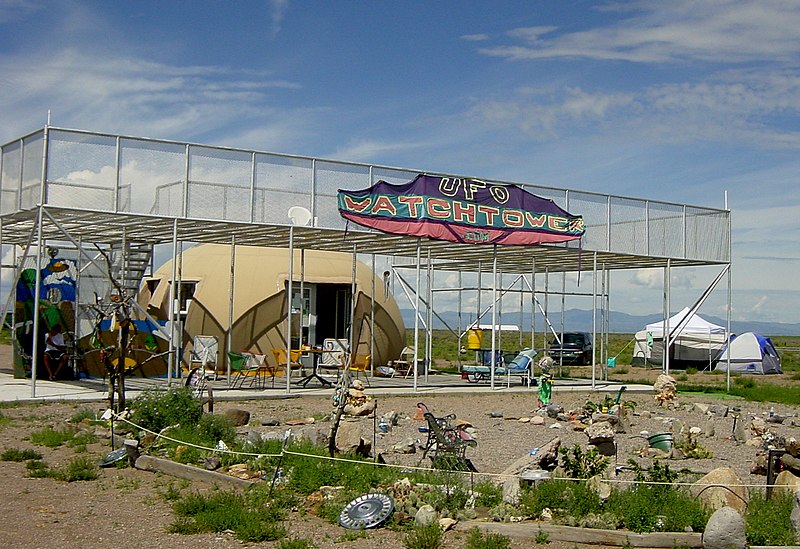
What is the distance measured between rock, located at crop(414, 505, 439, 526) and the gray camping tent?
30.3 meters

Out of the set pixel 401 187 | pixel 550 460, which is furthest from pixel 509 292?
pixel 550 460

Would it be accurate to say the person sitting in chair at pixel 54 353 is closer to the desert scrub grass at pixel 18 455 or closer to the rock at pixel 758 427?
the desert scrub grass at pixel 18 455

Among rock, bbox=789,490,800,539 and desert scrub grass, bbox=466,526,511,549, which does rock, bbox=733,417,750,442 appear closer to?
rock, bbox=789,490,800,539

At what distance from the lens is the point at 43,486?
9117 mm

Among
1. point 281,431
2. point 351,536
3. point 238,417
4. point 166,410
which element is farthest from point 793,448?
point 238,417

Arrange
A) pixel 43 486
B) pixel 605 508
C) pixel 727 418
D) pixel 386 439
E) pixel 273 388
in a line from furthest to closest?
1. pixel 273 388
2. pixel 727 418
3. pixel 386 439
4. pixel 43 486
5. pixel 605 508

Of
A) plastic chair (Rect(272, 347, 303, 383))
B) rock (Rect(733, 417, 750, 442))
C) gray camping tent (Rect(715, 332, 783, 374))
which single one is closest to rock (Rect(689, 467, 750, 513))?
rock (Rect(733, 417, 750, 442))

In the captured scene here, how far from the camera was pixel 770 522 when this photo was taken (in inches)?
285

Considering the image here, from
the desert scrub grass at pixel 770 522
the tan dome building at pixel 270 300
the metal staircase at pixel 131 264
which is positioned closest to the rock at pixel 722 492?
the desert scrub grass at pixel 770 522

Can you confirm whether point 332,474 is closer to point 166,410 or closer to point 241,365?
point 166,410

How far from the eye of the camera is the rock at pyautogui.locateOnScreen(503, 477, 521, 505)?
315 inches

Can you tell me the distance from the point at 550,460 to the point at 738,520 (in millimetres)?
3065

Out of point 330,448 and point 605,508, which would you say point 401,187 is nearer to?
point 330,448

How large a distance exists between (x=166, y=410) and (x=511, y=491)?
527cm
